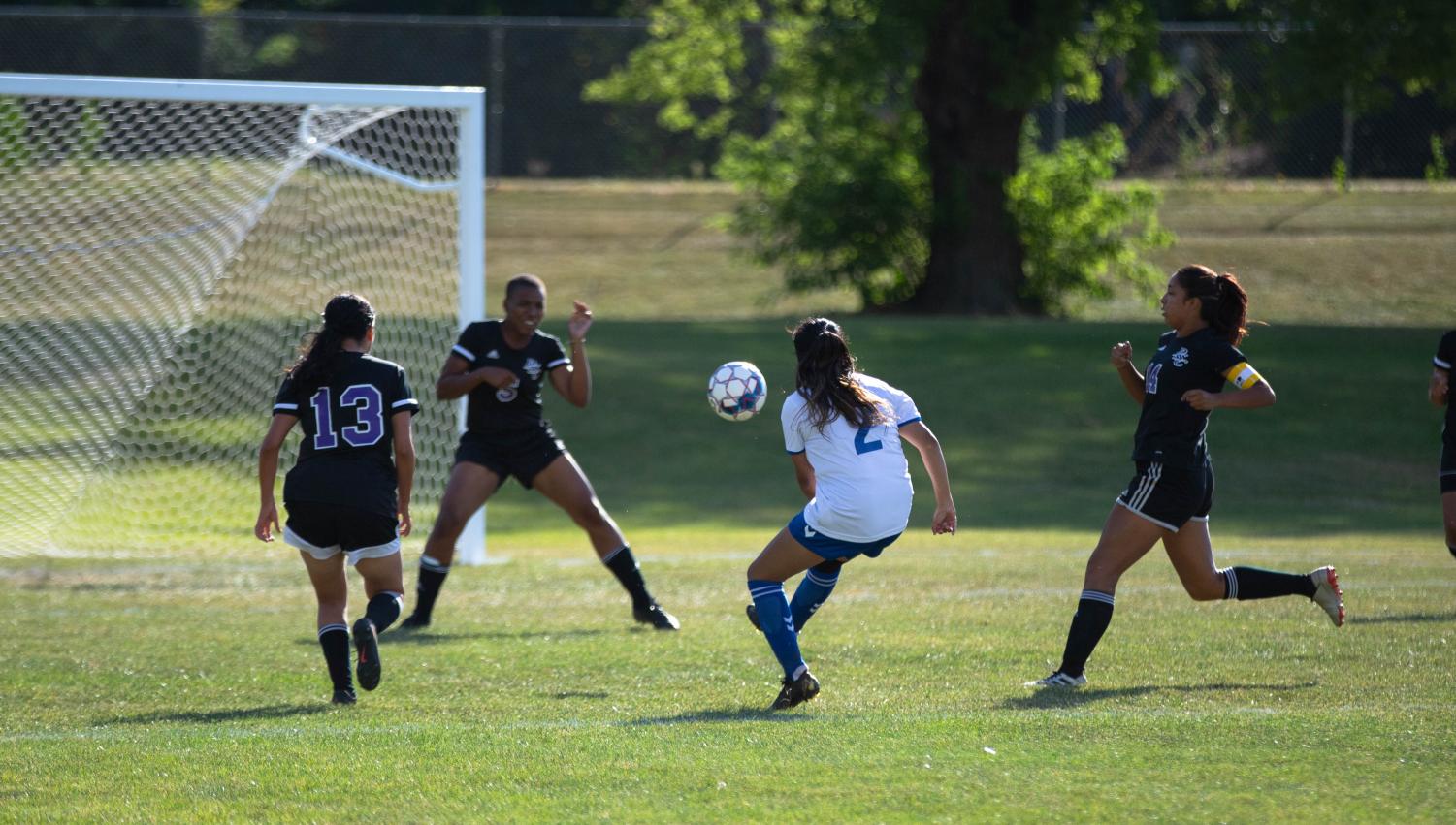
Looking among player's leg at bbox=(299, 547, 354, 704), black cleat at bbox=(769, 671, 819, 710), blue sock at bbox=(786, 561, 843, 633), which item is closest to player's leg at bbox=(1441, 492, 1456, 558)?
Result: blue sock at bbox=(786, 561, 843, 633)

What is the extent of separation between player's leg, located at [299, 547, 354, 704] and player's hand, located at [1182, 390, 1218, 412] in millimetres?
3780

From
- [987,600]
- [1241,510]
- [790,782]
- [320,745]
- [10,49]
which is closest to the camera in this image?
[790,782]

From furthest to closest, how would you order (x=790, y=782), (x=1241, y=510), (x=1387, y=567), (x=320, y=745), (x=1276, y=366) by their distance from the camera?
1. (x=1276, y=366)
2. (x=1241, y=510)
3. (x=1387, y=567)
4. (x=320, y=745)
5. (x=790, y=782)

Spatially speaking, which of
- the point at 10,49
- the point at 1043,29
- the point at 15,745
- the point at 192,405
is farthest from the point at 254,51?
the point at 15,745

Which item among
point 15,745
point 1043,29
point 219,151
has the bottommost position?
point 15,745

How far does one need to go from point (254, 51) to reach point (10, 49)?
12.7 ft

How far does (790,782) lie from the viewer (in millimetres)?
4902

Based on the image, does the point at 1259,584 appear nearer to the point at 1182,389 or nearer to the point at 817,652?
the point at 1182,389

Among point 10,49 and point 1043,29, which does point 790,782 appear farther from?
point 10,49

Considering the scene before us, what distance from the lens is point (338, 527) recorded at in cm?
→ 645

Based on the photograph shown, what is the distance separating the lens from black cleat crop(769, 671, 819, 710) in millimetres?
6062

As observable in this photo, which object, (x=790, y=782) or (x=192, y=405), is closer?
(x=790, y=782)

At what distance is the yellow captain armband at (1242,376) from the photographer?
636 cm

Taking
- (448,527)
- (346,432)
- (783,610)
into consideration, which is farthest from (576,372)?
(783,610)
